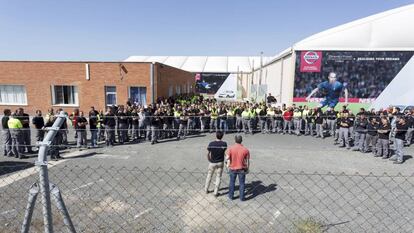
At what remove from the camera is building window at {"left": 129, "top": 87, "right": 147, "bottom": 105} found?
2053cm

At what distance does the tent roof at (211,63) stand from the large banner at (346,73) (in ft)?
94.9

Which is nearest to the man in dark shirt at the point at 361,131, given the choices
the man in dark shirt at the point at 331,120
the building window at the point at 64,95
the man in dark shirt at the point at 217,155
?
the man in dark shirt at the point at 331,120

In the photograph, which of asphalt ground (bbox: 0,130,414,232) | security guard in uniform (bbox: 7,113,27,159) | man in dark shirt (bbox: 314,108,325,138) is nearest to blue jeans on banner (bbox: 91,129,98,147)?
asphalt ground (bbox: 0,130,414,232)

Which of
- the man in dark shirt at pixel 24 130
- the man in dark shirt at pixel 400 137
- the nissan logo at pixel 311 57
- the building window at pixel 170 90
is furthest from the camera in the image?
the building window at pixel 170 90

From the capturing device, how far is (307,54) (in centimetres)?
1867

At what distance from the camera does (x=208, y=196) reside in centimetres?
675

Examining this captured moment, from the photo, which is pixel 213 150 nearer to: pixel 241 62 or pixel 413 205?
pixel 413 205

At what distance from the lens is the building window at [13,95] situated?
21328mm

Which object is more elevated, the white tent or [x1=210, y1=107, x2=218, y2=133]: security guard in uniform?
the white tent

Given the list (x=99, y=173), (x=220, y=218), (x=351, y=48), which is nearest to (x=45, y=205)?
(x=220, y=218)

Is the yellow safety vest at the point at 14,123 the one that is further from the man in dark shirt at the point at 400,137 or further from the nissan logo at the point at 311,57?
the nissan logo at the point at 311,57

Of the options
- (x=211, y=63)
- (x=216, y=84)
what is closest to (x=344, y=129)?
(x=216, y=84)

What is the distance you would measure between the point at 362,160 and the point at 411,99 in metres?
10.1

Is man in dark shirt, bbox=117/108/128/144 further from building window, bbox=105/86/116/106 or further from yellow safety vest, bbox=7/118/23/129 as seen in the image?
building window, bbox=105/86/116/106
